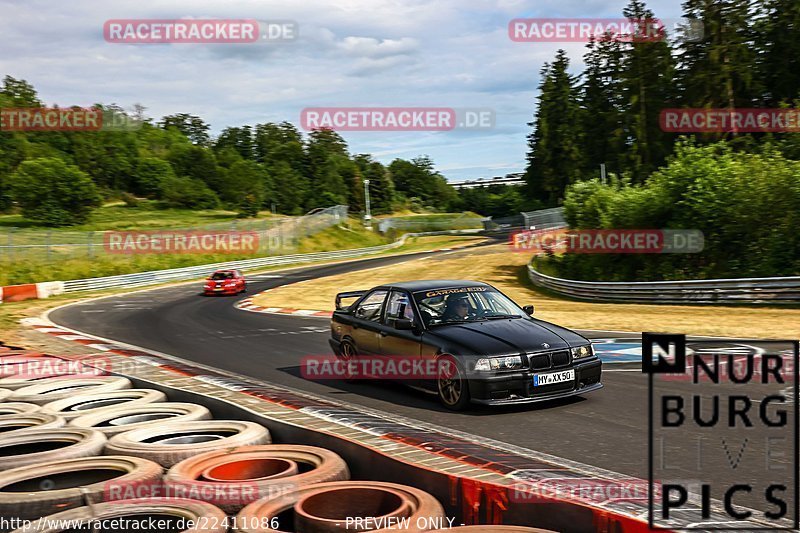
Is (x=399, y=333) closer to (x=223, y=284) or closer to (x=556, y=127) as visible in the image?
(x=223, y=284)

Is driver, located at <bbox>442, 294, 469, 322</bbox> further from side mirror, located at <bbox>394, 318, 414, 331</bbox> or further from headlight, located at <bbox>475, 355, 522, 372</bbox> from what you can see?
headlight, located at <bbox>475, 355, 522, 372</bbox>

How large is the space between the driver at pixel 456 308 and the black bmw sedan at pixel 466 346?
0.01 m

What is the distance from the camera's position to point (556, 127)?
90.0m

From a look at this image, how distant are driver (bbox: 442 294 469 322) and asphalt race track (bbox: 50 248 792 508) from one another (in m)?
1.07

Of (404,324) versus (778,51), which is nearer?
(404,324)

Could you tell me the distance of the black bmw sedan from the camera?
8.20 m

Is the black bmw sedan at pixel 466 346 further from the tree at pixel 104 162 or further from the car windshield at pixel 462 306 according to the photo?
the tree at pixel 104 162

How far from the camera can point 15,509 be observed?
444 centimetres

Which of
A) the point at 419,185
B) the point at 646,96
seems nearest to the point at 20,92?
the point at 419,185

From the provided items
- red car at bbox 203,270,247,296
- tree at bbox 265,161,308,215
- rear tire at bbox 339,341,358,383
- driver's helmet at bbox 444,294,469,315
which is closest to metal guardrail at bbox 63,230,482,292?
red car at bbox 203,270,247,296

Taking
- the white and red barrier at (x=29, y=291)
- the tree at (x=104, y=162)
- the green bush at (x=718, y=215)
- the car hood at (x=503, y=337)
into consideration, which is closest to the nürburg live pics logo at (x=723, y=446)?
the car hood at (x=503, y=337)

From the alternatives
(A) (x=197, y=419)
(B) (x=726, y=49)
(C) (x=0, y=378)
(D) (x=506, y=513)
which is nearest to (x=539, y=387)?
(A) (x=197, y=419)

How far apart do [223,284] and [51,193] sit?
1848 inches

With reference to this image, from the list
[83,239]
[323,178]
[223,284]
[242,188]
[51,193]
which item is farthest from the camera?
[323,178]
